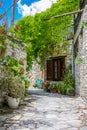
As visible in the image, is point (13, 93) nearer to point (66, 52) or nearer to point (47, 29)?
point (66, 52)

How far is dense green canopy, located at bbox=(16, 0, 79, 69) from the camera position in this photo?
1653cm

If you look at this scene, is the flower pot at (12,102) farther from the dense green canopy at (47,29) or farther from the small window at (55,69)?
the small window at (55,69)

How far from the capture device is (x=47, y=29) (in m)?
17.2

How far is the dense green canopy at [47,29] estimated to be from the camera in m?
16.5

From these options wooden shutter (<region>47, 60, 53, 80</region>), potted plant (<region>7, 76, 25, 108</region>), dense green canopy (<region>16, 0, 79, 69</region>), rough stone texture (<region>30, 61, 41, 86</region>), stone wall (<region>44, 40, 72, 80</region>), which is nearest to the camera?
potted plant (<region>7, 76, 25, 108</region>)

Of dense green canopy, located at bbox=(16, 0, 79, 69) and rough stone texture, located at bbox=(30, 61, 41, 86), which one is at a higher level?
dense green canopy, located at bbox=(16, 0, 79, 69)

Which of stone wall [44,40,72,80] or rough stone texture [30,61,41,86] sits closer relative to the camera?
stone wall [44,40,72,80]

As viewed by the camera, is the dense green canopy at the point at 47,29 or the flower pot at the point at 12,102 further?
the dense green canopy at the point at 47,29

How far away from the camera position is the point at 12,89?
7.65 meters

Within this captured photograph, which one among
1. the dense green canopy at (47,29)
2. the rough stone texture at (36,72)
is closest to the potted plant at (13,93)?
the dense green canopy at (47,29)

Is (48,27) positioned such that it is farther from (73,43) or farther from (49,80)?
(49,80)

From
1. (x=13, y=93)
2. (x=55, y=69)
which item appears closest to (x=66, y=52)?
(x=55, y=69)

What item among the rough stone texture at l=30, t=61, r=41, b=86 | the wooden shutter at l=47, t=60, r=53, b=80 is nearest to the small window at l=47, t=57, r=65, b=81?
the wooden shutter at l=47, t=60, r=53, b=80

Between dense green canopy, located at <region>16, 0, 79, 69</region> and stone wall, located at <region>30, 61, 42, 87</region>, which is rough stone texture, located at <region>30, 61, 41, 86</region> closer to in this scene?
stone wall, located at <region>30, 61, 42, 87</region>
